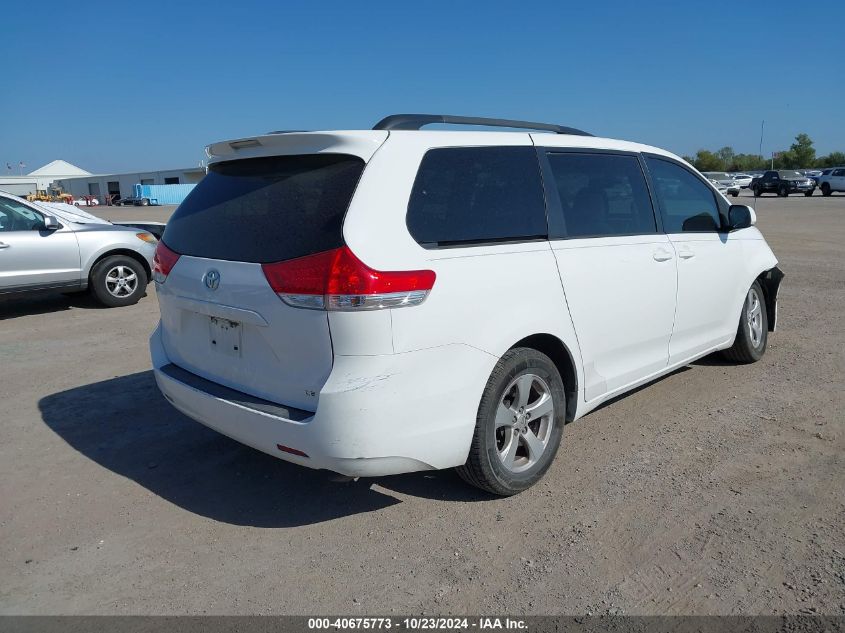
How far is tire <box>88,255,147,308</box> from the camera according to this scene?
9102 millimetres

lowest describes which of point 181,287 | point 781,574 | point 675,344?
point 781,574

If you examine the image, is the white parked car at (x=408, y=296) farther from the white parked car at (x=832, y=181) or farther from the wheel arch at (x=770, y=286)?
the white parked car at (x=832, y=181)

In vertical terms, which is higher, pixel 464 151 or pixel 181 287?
pixel 464 151

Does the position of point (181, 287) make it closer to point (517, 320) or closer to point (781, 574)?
point (517, 320)

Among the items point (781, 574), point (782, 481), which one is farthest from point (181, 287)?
point (782, 481)

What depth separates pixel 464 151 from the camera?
3.49 metres

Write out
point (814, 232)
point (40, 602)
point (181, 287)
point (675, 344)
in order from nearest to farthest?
point (40, 602)
point (181, 287)
point (675, 344)
point (814, 232)

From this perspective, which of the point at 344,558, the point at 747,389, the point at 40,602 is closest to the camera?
the point at 40,602

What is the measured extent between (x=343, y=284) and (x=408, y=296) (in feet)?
0.97

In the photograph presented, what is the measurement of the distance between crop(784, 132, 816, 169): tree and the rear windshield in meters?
107

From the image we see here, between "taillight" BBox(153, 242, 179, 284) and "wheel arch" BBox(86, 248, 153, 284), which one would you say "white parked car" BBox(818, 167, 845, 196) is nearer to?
"wheel arch" BBox(86, 248, 153, 284)

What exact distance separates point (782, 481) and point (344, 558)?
2436mm

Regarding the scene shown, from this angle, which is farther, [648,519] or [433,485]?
[433,485]

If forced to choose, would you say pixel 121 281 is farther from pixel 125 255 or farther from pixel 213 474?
pixel 213 474
